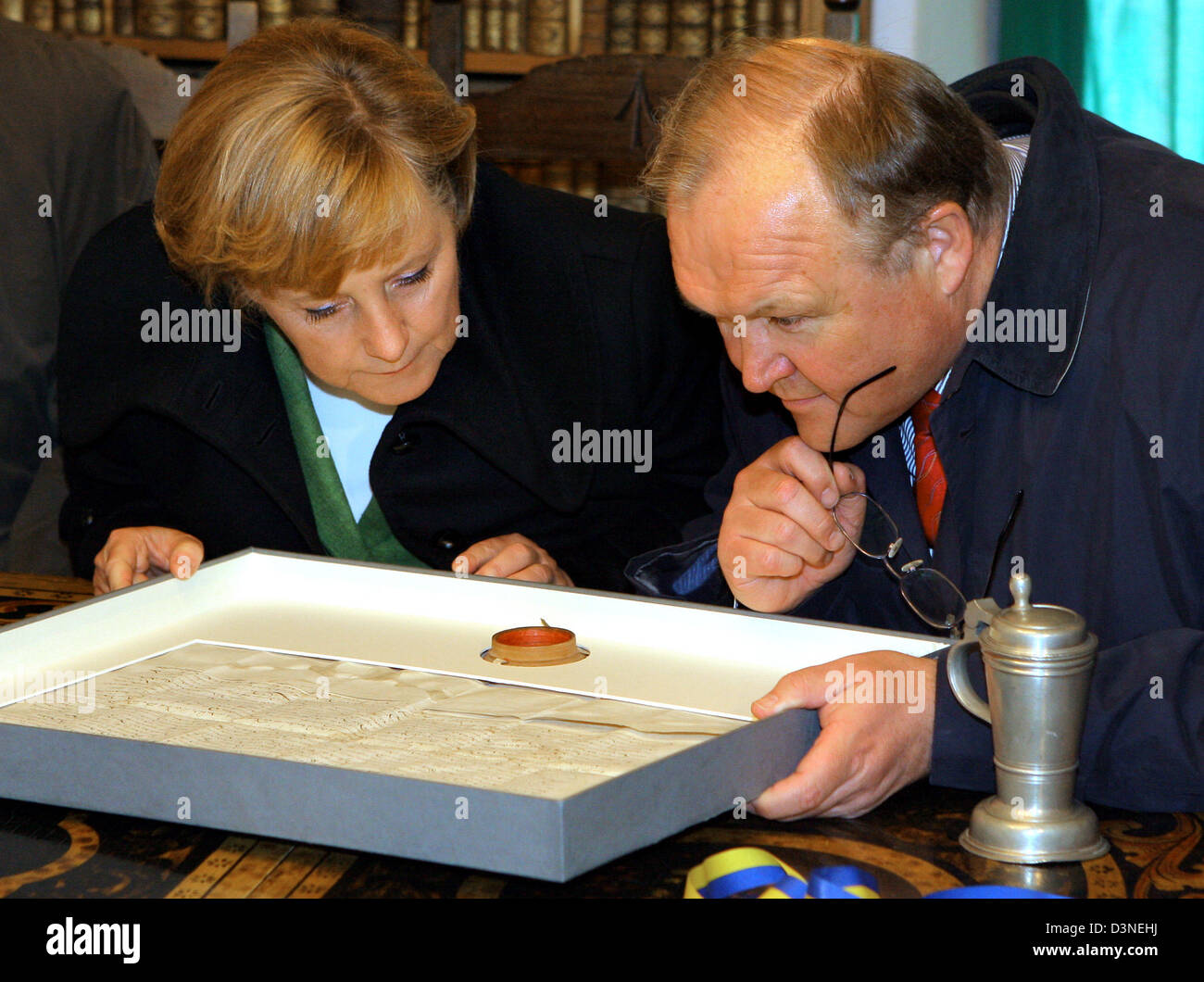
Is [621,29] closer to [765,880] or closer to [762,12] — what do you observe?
[762,12]

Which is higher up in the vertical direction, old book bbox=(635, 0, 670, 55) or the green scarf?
old book bbox=(635, 0, 670, 55)

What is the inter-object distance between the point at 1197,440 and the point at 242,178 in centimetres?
106

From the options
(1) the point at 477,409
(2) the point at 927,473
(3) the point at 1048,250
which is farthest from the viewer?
(1) the point at 477,409

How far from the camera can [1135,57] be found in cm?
361

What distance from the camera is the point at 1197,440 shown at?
1.34 m

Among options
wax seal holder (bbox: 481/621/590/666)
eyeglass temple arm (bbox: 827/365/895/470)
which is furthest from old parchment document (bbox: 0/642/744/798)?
eyeglass temple arm (bbox: 827/365/895/470)

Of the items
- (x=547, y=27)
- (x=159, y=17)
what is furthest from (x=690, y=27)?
(x=159, y=17)

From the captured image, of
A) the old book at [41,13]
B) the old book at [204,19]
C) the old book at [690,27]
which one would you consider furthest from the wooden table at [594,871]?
the old book at [41,13]

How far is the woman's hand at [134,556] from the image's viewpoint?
1.72m

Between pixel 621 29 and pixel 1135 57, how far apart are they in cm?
130

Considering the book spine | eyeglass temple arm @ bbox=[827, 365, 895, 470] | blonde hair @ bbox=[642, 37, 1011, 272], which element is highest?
the book spine

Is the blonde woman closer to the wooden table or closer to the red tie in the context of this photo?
the red tie

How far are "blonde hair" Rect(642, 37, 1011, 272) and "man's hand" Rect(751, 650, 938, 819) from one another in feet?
1.51

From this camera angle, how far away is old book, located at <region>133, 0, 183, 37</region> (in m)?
3.48
